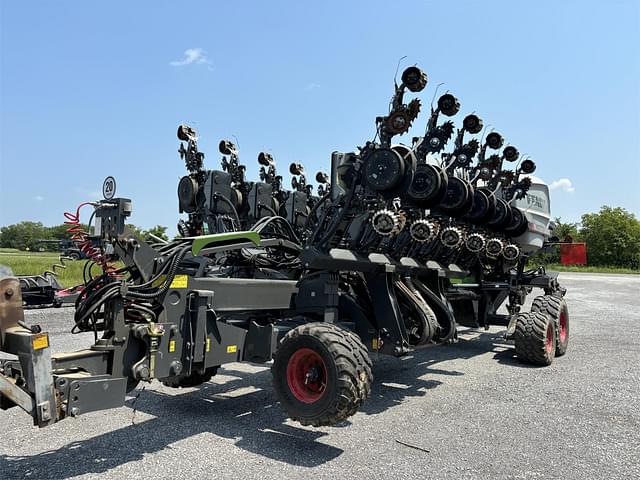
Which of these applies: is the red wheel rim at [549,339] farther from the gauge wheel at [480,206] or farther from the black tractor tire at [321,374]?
the black tractor tire at [321,374]

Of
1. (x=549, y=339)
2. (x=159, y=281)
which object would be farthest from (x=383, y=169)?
(x=549, y=339)

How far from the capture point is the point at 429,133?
319 inches

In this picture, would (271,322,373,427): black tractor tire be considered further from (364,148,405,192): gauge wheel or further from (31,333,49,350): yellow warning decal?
(31,333,49,350): yellow warning decal

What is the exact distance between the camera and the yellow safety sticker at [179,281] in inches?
197

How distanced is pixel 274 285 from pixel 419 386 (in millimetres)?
2846

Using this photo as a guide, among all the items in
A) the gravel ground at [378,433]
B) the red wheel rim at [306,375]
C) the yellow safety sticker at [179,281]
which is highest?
the yellow safety sticker at [179,281]

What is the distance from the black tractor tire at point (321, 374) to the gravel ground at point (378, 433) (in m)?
0.35

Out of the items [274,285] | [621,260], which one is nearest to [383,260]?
[274,285]

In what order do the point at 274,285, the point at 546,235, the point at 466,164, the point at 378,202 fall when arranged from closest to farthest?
the point at 274,285
the point at 378,202
the point at 466,164
the point at 546,235

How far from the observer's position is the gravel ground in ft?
15.2

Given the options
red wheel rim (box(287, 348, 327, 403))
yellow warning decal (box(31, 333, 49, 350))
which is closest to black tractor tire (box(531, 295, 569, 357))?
red wheel rim (box(287, 348, 327, 403))

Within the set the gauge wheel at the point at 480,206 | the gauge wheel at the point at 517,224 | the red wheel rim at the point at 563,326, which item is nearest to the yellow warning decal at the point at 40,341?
the gauge wheel at the point at 480,206

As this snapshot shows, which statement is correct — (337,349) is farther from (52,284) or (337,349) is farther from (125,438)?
(52,284)

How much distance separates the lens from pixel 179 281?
5074mm
